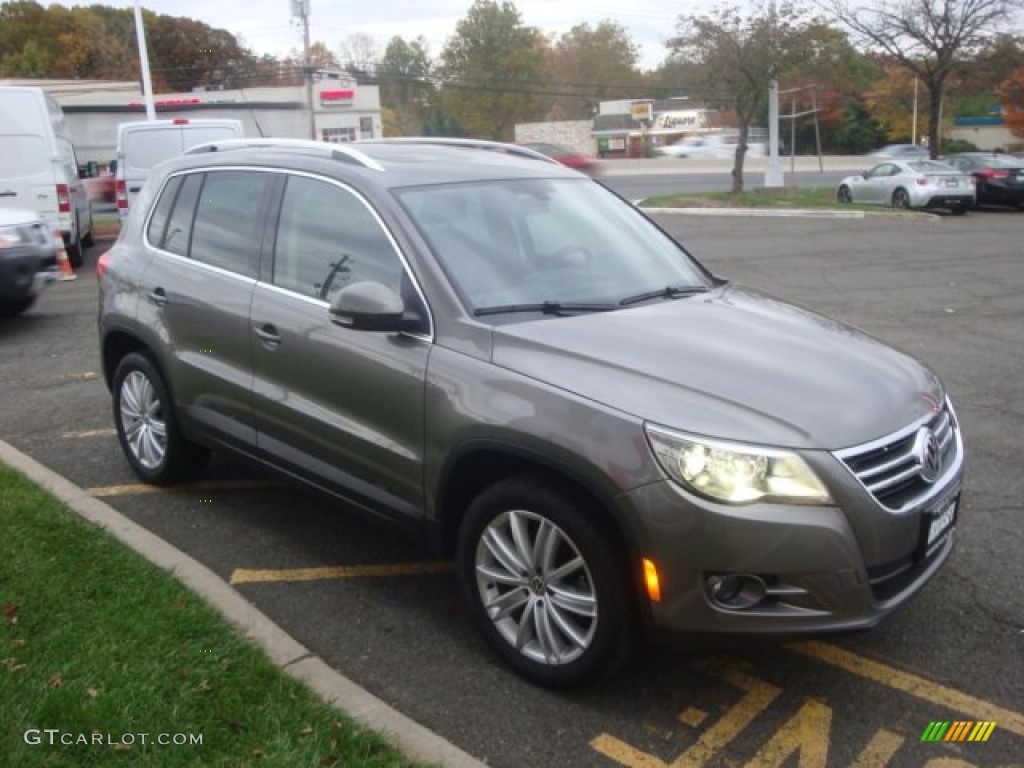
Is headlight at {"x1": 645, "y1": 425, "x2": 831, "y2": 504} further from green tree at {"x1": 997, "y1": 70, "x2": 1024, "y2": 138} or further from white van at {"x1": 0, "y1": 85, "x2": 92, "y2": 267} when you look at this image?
green tree at {"x1": 997, "y1": 70, "x2": 1024, "y2": 138}

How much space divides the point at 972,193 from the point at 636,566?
2367 cm

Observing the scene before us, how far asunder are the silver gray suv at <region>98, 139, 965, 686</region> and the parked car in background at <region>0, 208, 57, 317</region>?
5288 millimetres

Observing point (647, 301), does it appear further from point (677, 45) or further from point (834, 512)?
point (677, 45)

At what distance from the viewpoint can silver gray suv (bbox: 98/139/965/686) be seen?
10.2 ft

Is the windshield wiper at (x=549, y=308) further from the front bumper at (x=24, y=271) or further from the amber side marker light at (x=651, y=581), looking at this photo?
the front bumper at (x=24, y=271)

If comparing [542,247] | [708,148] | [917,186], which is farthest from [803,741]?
[708,148]

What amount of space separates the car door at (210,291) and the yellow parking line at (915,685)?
262cm

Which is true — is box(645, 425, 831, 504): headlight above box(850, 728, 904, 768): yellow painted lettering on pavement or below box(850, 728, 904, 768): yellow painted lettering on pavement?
above

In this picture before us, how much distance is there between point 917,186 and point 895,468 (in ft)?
74.9

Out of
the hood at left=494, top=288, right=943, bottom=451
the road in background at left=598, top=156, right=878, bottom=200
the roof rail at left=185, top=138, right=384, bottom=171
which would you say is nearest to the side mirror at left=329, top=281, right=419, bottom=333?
the hood at left=494, top=288, right=943, bottom=451

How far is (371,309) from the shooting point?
12.3 ft

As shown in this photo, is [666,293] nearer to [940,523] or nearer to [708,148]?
[940,523]

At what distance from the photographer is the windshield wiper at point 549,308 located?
3.84m
